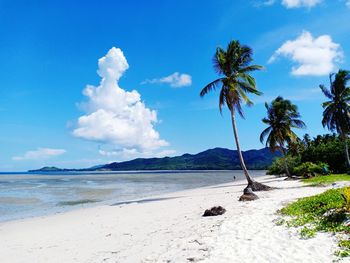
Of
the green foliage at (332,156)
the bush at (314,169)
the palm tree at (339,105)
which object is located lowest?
the bush at (314,169)

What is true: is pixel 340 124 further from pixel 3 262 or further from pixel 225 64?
pixel 3 262

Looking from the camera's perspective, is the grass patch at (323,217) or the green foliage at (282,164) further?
the green foliage at (282,164)

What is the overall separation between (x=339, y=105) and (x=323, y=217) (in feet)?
95.3

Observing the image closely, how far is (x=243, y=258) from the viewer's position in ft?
21.5

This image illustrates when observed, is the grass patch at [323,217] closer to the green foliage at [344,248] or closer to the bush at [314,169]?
the green foliage at [344,248]

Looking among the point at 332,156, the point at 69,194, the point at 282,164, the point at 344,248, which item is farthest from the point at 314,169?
the point at 344,248

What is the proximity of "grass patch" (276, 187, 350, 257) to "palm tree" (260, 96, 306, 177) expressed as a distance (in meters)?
28.3

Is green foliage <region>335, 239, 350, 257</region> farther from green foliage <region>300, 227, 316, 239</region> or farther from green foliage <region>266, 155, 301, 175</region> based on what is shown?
green foliage <region>266, 155, 301, 175</region>

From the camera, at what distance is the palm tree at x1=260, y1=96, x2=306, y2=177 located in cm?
3803

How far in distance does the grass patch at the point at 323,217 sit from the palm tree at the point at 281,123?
28.3 metres

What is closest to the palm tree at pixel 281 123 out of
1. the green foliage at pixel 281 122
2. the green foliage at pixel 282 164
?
the green foliage at pixel 281 122

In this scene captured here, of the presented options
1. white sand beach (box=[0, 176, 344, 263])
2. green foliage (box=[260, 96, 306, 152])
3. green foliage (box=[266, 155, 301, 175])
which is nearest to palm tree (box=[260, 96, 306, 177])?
green foliage (box=[260, 96, 306, 152])

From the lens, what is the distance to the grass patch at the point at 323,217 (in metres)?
7.30

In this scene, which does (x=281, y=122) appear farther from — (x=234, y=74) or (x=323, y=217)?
(x=323, y=217)
